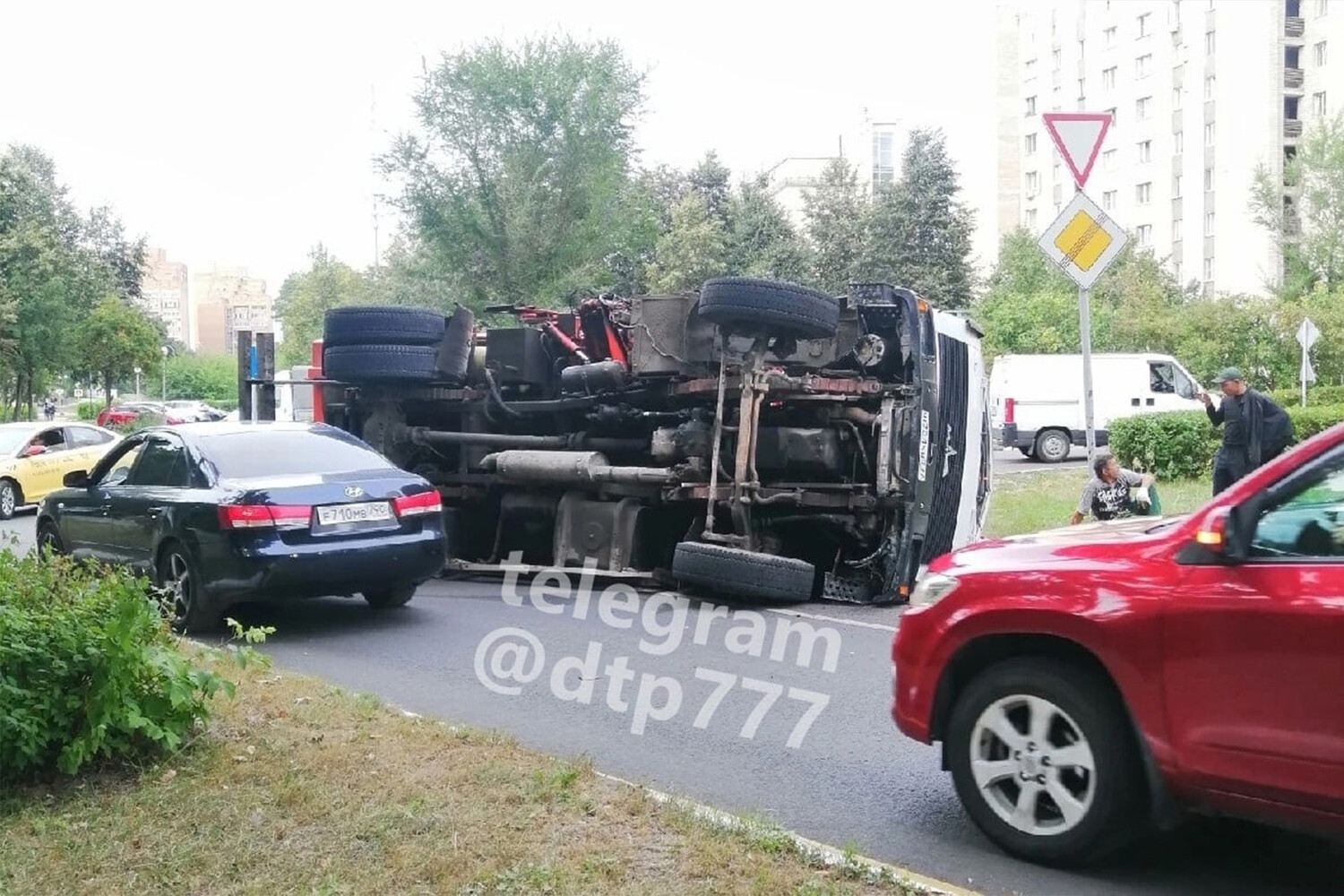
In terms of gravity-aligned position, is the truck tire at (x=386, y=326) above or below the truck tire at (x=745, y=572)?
above

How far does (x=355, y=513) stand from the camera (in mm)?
8680

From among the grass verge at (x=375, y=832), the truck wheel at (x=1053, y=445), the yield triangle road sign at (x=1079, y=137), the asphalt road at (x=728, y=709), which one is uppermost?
the yield triangle road sign at (x=1079, y=137)

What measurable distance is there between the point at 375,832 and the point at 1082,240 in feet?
24.3

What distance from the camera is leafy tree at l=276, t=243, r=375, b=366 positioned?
212 feet

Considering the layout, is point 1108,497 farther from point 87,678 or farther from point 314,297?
point 314,297

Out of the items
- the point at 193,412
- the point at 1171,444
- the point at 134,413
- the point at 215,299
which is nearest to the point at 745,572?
the point at 1171,444

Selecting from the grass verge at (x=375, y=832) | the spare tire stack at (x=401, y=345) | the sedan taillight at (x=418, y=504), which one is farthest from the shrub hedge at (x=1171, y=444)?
the grass verge at (x=375, y=832)

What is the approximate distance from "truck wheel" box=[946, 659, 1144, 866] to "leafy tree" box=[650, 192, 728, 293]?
35.6m

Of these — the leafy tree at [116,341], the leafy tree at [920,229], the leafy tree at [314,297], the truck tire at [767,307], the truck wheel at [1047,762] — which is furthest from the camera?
the leafy tree at [314,297]

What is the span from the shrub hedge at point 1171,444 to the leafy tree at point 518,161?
1729 cm

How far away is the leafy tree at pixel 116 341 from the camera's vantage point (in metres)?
44.4

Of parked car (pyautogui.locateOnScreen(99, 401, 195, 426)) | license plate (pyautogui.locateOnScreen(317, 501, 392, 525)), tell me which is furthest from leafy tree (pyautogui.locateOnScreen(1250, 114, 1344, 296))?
license plate (pyautogui.locateOnScreen(317, 501, 392, 525))

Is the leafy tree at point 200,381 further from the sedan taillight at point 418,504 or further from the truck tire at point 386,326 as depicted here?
the sedan taillight at point 418,504

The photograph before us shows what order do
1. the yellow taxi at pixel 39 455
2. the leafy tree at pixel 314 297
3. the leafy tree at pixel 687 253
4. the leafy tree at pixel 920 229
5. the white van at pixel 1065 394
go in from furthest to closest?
the leafy tree at pixel 314 297 < the leafy tree at pixel 920 229 < the leafy tree at pixel 687 253 < the white van at pixel 1065 394 < the yellow taxi at pixel 39 455
